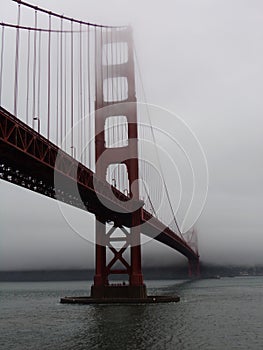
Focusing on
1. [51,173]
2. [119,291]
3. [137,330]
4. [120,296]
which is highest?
[51,173]

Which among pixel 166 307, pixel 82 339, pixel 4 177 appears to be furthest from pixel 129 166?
pixel 82 339

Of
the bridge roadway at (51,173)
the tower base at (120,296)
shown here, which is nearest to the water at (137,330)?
the tower base at (120,296)

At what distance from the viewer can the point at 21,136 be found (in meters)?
21.9

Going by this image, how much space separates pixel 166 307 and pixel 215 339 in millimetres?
14400

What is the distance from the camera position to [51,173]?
26516 mm

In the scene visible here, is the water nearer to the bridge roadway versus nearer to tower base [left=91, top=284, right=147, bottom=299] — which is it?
tower base [left=91, top=284, right=147, bottom=299]

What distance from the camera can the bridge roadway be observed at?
21.5m

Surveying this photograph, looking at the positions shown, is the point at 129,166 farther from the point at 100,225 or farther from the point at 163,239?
the point at 163,239

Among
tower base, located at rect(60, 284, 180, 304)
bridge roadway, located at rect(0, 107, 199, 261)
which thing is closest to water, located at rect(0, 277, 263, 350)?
tower base, located at rect(60, 284, 180, 304)

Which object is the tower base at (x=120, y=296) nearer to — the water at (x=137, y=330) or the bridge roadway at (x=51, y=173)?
the water at (x=137, y=330)

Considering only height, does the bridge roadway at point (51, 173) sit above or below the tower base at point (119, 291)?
above

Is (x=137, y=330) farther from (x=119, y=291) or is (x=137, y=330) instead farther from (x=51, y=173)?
(x=119, y=291)

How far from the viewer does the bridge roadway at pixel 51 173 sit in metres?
21.5

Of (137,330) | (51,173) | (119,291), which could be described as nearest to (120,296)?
(119,291)
